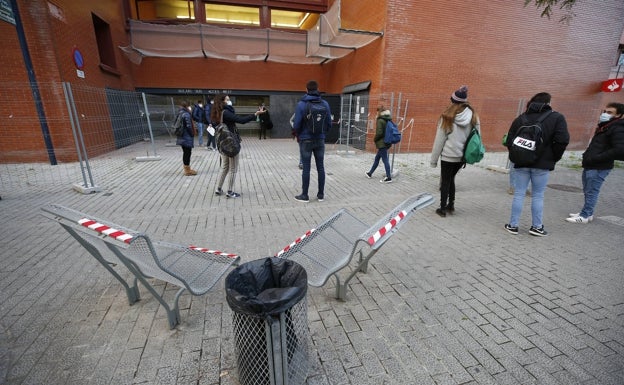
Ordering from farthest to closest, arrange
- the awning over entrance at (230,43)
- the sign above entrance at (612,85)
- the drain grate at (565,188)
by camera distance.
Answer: the awning over entrance at (230,43)
the sign above entrance at (612,85)
the drain grate at (565,188)

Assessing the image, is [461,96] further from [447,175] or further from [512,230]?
[512,230]

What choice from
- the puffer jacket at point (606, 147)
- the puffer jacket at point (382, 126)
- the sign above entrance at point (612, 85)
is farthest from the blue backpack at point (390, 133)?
the sign above entrance at point (612, 85)

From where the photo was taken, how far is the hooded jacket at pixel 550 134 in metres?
3.55

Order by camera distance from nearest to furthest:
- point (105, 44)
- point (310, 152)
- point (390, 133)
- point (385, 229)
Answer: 1. point (385, 229)
2. point (310, 152)
3. point (390, 133)
4. point (105, 44)

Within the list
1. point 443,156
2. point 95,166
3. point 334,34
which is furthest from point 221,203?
point 334,34

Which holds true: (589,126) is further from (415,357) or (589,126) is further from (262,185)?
(415,357)

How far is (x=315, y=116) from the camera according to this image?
4.86m

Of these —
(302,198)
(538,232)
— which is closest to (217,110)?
(302,198)

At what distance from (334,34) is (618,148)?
9.84 m

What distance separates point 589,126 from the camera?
44.1ft

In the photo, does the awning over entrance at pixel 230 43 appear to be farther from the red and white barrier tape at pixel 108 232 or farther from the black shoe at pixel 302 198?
the red and white barrier tape at pixel 108 232

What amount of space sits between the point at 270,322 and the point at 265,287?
18.7 inches

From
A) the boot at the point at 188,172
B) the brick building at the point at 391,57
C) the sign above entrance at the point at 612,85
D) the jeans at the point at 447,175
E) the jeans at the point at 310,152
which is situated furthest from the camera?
the sign above entrance at the point at 612,85

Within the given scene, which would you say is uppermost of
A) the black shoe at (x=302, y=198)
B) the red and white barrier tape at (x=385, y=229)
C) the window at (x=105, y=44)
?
the window at (x=105, y=44)
